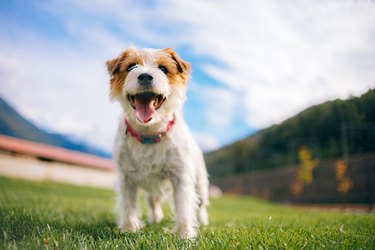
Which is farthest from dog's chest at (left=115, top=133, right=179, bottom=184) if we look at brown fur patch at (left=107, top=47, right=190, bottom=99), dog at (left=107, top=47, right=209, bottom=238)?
brown fur patch at (left=107, top=47, right=190, bottom=99)

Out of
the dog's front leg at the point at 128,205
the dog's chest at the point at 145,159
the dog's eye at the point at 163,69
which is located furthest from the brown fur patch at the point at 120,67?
the dog's front leg at the point at 128,205

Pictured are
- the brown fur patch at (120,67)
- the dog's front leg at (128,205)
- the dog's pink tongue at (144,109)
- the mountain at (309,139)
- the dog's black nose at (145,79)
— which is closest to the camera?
the dog's black nose at (145,79)

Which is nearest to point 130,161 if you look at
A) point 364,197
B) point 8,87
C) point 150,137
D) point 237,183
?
point 150,137

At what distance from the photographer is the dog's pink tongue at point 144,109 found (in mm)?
3807

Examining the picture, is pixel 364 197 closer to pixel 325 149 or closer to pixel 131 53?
pixel 325 149

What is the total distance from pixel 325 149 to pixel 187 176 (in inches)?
A: 944

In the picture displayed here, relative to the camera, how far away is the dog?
12.8ft

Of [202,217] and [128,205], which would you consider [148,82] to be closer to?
[128,205]

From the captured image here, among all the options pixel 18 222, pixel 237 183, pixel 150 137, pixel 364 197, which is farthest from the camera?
pixel 237 183

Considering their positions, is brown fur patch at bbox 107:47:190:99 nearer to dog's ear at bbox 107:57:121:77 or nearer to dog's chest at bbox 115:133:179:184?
dog's ear at bbox 107:57:121:77

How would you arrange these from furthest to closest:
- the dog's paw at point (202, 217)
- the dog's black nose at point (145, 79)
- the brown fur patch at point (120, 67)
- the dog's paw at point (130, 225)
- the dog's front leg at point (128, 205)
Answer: the dog's paw at point (202, 217)
the dog's front leg at point (128, 205)
the dog's paw at point (130, 225)
the brown fur patch at point (120, 67)
the dog's black nose at point (145, 79)

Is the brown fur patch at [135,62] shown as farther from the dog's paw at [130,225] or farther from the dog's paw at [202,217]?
the dog's paw at [202,217]

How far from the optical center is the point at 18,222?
3.64 metres

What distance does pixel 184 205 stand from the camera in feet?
13.6
